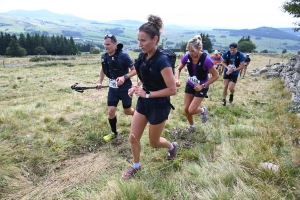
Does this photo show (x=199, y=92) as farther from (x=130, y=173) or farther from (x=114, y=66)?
(x=130, y=173)

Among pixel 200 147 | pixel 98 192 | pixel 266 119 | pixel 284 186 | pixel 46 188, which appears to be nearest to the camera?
pixel 284 186

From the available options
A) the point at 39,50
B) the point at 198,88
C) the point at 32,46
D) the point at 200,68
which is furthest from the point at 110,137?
the point at 32,46

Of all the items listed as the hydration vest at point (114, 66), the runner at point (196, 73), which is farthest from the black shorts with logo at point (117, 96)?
the runner at point (196, 73)

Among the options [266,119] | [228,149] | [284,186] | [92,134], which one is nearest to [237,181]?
[284,186]

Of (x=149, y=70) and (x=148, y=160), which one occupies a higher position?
(x=149, y=70)

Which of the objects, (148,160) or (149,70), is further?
(148,160)

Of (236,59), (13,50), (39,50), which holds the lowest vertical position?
(13,50)

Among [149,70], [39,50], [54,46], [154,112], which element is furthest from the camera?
[54,46]

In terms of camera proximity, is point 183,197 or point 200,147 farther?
point 200,147

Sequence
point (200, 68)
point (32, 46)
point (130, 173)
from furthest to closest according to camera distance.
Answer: point (32, 46), point (200, 68), point (130, 173)

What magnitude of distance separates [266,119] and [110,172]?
5.17m

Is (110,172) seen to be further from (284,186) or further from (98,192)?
(284,186)

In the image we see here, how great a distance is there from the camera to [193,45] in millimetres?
5023

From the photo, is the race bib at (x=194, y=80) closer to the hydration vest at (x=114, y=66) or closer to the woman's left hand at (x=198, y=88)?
the woman's left hand at (x=198, y=88)
